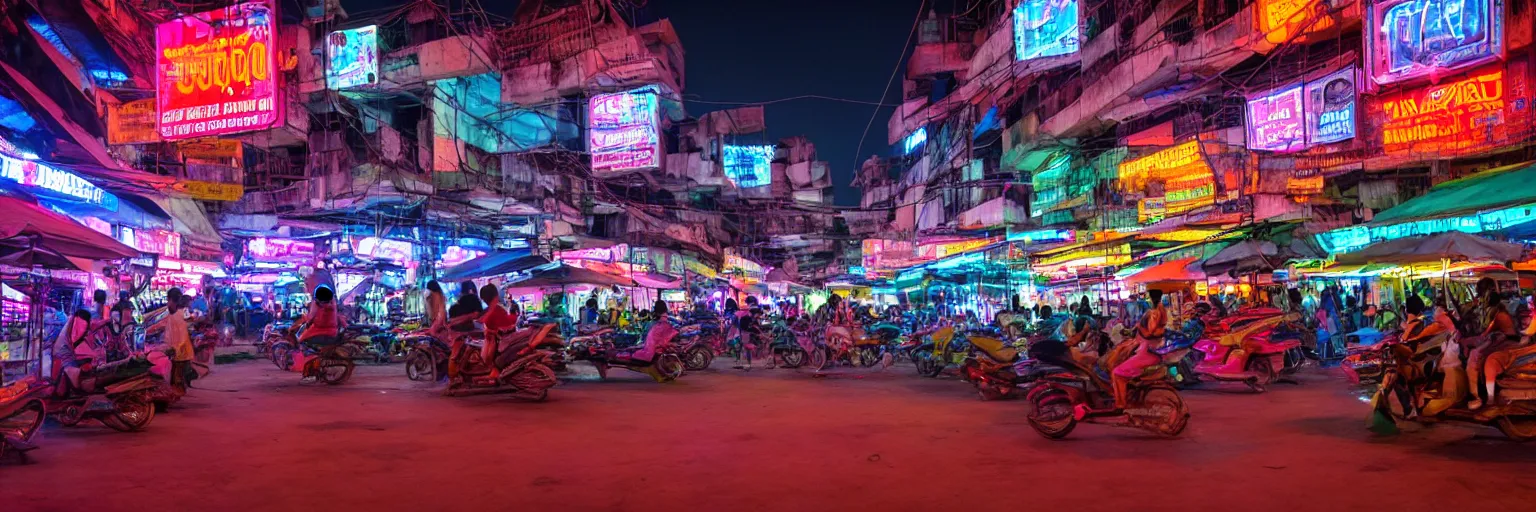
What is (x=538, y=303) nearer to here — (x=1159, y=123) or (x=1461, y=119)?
(x=1159, y=123)

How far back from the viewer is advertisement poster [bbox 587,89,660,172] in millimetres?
20875

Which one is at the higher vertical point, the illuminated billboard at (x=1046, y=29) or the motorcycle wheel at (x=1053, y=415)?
the illuminated billboard at (x=1046, y=29)

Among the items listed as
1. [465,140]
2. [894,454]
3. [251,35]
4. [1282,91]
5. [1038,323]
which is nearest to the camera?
[894,454]

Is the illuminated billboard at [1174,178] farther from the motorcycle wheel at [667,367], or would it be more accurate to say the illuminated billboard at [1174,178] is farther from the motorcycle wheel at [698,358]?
the motorcycle wheel at [667,367]

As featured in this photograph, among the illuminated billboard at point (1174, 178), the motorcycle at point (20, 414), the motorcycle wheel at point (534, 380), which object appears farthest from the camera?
the illuminated billboard at point (1174, 178)

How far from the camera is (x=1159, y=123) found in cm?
2238

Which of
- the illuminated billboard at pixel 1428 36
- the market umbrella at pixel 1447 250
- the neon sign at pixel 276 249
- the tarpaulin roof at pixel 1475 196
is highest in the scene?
the illuminated billboard at pixel 1428 36

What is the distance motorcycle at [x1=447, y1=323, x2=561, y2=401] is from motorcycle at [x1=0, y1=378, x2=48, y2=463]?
5.29 meters

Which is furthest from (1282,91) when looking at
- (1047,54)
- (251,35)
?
(251,35)

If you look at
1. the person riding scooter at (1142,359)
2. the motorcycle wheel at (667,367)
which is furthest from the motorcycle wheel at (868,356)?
the person riding scooter at (1142,359)

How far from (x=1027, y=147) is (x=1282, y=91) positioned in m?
9.06

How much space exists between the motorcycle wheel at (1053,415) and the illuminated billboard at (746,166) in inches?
1046

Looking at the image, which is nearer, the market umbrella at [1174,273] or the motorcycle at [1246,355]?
the motorcycle at [1246,355]

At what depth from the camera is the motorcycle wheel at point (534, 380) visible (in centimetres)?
1264
